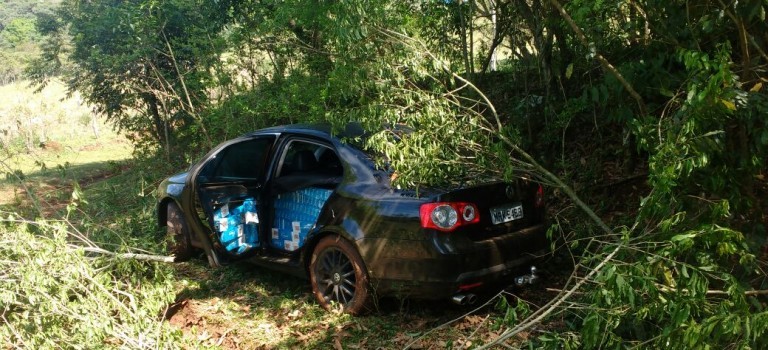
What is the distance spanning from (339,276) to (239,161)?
197 cm

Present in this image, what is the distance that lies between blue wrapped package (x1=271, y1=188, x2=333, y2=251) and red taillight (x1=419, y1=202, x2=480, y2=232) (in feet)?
3.81

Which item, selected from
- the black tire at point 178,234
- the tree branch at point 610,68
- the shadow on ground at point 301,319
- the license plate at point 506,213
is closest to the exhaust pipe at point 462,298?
the shadow on ground at point 301,319

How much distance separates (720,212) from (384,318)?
8.71ft

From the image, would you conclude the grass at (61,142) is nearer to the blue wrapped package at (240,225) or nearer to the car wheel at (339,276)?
the blue wrapped package at (240,225)

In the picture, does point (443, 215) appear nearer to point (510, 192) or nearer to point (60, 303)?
point (510, 192)

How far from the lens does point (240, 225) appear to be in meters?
5.56

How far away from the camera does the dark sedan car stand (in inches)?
167

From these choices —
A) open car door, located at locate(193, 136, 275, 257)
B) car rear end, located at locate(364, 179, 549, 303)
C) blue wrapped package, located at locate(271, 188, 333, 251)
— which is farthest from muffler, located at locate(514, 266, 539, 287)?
open car door, located at locate(193, 136, 275, 257)

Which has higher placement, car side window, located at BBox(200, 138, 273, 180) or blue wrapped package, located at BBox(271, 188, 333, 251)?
car side window, located at BBox(200, 138, 273, 180)

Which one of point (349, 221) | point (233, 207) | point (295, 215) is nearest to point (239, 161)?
point (233, 207)

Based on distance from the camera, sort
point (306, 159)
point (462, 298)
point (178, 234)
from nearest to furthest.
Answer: point (462, 298) < point (306, 159) < point (178, 234)

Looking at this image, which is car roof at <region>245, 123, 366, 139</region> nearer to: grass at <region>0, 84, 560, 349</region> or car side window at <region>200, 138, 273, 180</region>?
car side window at <region>200, 138, 273, 180</region>

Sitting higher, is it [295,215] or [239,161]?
[239,161]

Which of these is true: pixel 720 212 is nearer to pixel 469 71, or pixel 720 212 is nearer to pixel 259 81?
pixel 469 71
